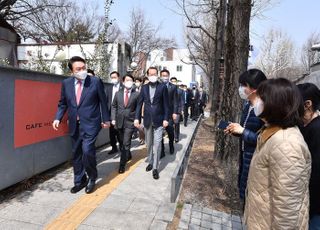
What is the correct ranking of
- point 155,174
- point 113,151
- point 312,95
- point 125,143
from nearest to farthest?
point 312,95 < point 155,174 < point 125,143 < point 113,151

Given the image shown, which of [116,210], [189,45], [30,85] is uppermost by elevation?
[189,45]

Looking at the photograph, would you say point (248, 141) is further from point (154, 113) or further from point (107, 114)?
point (154, 113)

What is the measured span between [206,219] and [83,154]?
206 centimetres

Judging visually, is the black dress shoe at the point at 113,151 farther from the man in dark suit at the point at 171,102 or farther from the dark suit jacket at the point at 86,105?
the dark suit jacket at the point at 86,105

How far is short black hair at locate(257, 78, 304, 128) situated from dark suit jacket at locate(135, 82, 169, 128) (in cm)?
407

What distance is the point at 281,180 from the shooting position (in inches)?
85.5

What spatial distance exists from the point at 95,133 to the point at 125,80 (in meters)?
2.15

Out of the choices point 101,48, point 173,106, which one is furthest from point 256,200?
point 101,48

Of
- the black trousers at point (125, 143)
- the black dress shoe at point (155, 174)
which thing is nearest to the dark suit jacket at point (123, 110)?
the black trousers at point (125, 143)

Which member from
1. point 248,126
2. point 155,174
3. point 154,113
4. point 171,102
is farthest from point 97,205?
point 171,102

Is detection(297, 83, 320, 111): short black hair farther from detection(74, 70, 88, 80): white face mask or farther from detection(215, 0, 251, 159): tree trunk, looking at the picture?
detection(215, 0, 251, 159): tree trunk

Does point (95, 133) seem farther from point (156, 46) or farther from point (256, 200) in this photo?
point (156, 46)

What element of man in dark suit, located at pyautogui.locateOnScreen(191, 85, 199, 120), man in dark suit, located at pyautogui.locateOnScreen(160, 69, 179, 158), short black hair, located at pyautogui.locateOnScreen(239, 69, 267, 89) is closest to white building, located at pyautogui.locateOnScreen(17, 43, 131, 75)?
man in dark suit, located at pyautogui.locateOnScreen(191, 85, 199, 120)

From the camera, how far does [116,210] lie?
4.58 metres
